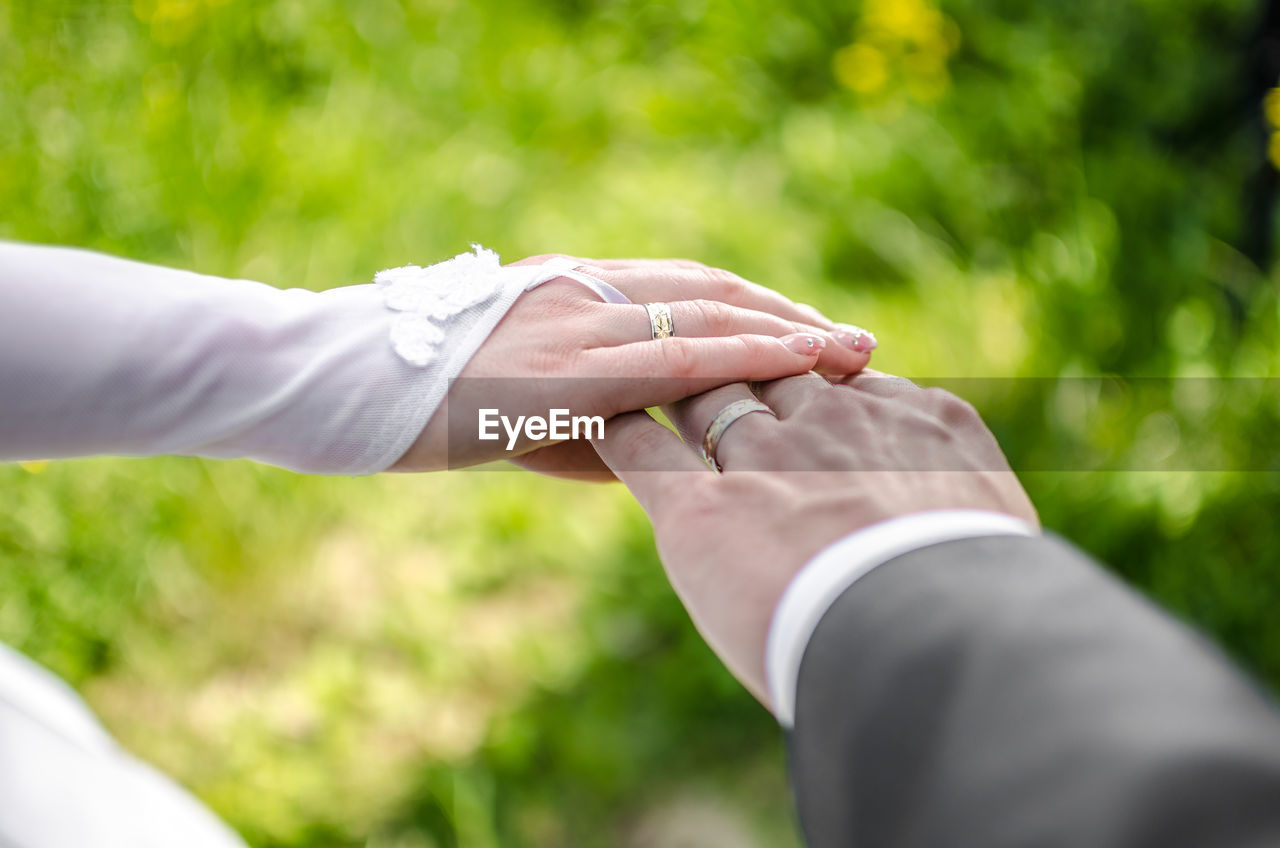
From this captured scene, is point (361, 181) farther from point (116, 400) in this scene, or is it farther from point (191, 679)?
point (116, 400)

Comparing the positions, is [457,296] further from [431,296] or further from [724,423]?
[724,423]

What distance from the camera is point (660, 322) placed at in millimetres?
1234

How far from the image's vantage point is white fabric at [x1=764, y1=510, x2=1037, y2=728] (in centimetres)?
76

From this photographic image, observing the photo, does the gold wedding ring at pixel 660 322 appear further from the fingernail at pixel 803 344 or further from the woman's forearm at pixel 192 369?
the woman's forearm at pixel 192 369

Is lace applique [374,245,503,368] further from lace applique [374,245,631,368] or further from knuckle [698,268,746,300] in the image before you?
knuckle [698,268,746,300]

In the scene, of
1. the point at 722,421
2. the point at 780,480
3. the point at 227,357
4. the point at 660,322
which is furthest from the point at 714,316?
the point at 227,357

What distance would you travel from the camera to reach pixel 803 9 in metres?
3.62

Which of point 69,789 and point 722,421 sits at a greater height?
point 722,421

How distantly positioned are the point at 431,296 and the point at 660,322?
348 millimetres

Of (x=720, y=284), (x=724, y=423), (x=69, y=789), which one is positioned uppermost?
(x=720, y=284)

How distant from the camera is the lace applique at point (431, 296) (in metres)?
1.14

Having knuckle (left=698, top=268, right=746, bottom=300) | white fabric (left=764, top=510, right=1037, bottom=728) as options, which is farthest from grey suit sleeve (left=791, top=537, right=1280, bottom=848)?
knuckle (left=698, top=268, right=746, bottom=300)

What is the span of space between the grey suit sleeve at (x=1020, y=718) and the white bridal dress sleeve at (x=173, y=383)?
0.68m

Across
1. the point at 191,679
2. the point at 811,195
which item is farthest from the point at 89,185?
the point at 811,195
